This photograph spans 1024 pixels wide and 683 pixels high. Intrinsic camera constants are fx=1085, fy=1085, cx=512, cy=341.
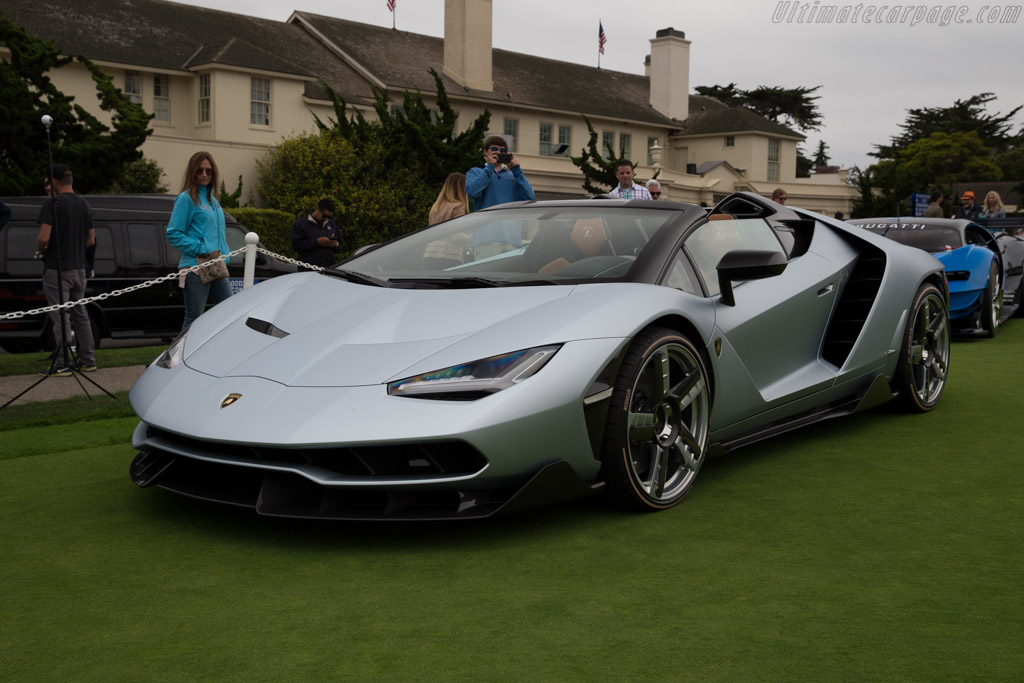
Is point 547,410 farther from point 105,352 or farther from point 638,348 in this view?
point 105,352

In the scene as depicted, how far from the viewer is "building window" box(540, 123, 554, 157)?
51781 millimetres

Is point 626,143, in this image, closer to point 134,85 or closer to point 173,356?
point 134,85

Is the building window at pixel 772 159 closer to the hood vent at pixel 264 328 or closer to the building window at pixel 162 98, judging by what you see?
the building window at pixel 162 98

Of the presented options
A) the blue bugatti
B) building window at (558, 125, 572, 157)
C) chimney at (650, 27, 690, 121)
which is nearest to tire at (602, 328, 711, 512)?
the blue bugatti

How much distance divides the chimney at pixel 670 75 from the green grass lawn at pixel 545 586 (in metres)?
56.9

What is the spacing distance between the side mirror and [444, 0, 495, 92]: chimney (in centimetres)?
4309

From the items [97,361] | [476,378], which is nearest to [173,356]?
[476,378]

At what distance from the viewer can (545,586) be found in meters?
3.53

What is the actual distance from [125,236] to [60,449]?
759 centimetres

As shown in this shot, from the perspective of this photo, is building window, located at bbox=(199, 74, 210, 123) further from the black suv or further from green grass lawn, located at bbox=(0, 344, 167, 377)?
green grass lawn, located at bbox=(0, 344, 167, 377)

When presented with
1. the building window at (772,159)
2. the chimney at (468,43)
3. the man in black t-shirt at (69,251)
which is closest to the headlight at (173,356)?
the man in black t-shirt at (69,251)

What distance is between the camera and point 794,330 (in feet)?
17.9

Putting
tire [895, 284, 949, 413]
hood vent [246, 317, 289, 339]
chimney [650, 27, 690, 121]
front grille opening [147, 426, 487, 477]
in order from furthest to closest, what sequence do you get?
1. chimney [650, 27, 690, 121]
2. tire [895, 284, 949, 413]
3. hood vent [246, 317, 289, 339]
4. front grille opening [147, 426, 487, 477]

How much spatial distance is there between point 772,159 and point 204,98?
121 ft
